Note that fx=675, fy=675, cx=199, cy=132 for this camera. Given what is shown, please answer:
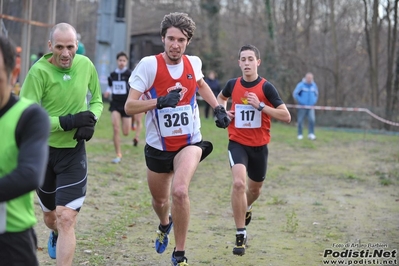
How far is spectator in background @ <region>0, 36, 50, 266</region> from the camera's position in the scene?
3.16 meters

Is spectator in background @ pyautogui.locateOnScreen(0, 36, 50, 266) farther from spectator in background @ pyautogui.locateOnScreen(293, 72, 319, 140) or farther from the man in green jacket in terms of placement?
spectator in background @ pyautogui.locateOnScreen(293, 72, 319, 140)

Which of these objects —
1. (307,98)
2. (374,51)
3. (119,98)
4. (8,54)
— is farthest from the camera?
(374,51)

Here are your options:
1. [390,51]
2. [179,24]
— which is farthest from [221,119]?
[390,51]

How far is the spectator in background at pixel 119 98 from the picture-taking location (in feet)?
44.4

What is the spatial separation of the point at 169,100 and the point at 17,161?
263 cm

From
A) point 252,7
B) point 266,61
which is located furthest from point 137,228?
point 252,7

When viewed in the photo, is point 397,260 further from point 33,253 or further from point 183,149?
point 33,253

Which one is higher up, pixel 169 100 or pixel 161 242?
pixel 169 100

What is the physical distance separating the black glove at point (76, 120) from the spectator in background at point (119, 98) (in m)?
7.99

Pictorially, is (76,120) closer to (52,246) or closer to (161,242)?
(52,246)

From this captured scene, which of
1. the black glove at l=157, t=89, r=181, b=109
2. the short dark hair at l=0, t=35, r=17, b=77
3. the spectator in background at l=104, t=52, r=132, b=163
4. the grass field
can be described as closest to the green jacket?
the black glove at l=157, t=89, r=181, b=109

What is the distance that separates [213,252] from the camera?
23.3 ft

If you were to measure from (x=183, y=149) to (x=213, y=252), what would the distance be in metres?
1.50

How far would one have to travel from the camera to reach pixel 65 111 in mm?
5543
